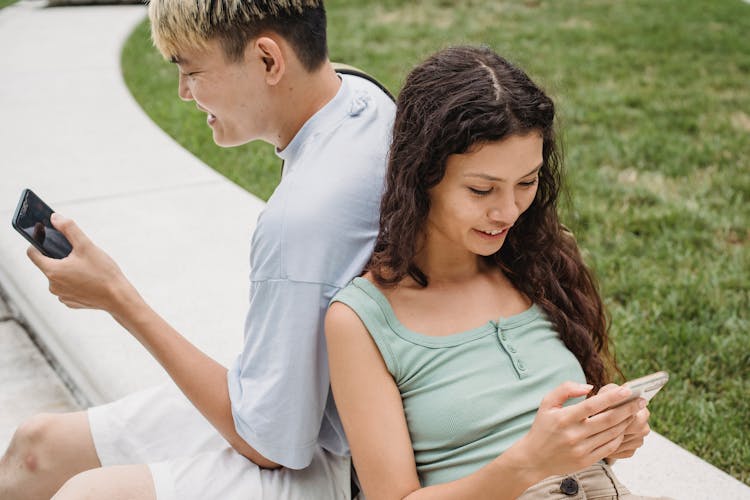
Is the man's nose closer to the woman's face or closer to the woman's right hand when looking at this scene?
the woman's face

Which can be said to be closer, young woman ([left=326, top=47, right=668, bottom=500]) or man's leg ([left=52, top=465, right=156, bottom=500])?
young woman ([left=326, top=47, right=668, bottom=500])

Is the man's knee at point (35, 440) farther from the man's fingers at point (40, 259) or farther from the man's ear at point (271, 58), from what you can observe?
the man's ear at point (271, 58)

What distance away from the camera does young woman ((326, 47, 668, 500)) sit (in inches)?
66.1

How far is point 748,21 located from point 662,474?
6.57 metres

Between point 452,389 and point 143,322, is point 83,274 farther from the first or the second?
point 452,389

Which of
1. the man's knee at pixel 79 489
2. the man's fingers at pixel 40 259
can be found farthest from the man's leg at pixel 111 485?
the man's fingers at pixel 40 259

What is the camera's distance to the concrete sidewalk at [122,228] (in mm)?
3002

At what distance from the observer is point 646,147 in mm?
5273

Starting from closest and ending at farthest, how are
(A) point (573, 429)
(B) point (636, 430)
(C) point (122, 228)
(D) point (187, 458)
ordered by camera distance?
(A) point (573, 429) < (B) point (636, 430) < (D) point (187, 458) < (C) point (122, 228)

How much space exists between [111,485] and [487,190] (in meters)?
0.95

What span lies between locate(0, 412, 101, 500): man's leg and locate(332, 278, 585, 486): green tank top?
81cm

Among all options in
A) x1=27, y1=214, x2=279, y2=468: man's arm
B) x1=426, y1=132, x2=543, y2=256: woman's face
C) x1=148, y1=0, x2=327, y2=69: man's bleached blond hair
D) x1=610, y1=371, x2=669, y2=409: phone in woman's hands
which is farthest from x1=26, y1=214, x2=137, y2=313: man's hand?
x1=610, y1=371, x2=669, y2=409: phone in woman's hands

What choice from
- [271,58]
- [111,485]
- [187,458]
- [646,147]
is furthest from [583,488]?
[646,147]

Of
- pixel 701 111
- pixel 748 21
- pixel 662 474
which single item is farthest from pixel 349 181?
pixel 748 21
